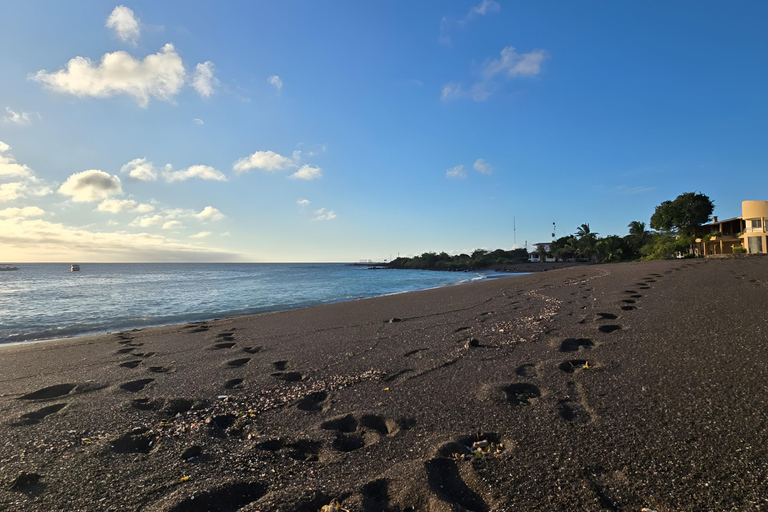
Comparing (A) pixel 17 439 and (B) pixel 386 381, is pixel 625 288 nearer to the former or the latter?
(B) pixel 386 381

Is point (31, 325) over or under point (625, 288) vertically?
under

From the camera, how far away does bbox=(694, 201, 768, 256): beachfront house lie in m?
32.0

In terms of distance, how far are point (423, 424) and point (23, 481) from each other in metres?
3.32

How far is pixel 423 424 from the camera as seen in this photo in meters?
3.54

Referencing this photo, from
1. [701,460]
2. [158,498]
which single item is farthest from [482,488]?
[158,498]

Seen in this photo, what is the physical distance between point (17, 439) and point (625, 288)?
523 inches

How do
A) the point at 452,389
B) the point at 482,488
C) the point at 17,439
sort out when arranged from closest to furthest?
1. the point at 482,488
2. the point at 17,439
3. the point at 452,389

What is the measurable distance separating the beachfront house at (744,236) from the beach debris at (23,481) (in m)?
45.1

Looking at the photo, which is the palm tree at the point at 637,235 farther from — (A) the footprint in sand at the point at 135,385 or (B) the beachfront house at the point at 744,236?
(A) the footprint in sand at the point at 135,385

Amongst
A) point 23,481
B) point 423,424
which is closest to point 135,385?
point 23,481

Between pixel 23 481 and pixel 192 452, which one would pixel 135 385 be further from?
pixel 192 452

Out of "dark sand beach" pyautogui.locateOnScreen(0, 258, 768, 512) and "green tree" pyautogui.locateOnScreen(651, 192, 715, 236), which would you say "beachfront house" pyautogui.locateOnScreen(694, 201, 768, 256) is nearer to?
"green tree" pyautogui.locateOnScreen(651, 192, 715, 236)

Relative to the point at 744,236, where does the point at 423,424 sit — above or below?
below

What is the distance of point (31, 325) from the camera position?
1400 centimetres
